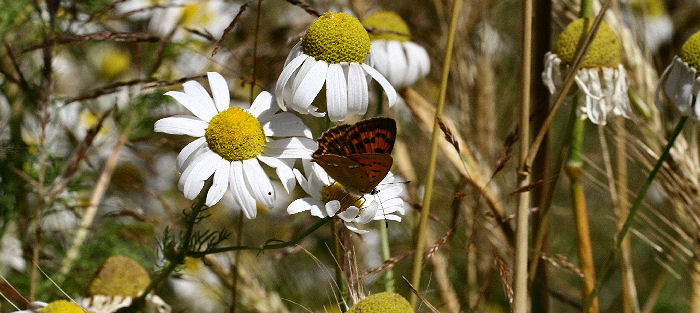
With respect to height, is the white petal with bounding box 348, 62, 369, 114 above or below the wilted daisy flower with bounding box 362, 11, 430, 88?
above

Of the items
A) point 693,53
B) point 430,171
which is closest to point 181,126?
point 430,171

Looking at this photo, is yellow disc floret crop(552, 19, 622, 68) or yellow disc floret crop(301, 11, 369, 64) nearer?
yellow disc floret crop(301, 11, 369, 64)

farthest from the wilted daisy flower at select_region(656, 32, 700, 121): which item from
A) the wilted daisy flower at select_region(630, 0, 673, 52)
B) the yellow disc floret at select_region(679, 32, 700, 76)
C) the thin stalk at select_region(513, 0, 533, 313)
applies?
the wilted daisy flower at select_region(630, 0, 673, 52)

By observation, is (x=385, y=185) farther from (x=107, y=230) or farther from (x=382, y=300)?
(x=107, y=230)

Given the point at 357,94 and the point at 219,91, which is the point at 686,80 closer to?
the point at 357,94

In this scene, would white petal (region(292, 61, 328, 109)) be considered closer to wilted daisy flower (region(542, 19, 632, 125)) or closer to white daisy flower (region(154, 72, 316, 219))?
white daisy flower (region(154, 72, 316, 219))

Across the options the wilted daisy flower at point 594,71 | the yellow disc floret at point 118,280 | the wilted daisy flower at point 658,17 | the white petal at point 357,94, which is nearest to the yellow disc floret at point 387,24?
the wilted daisy flower at point 594,71
